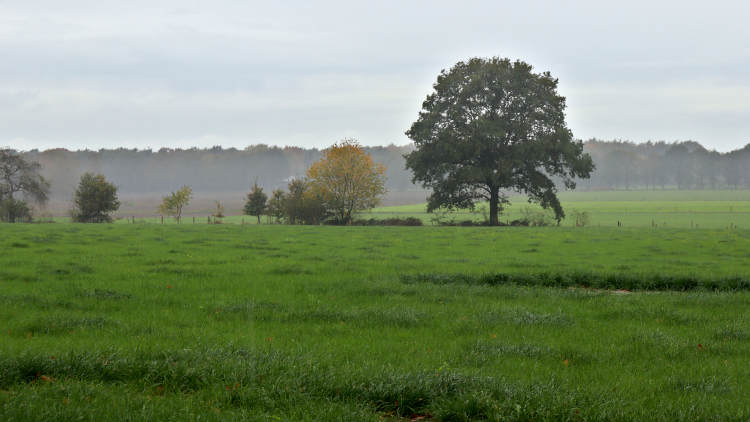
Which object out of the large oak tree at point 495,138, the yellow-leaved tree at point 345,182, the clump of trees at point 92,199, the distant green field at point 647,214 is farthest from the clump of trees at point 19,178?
the large oak tree at point 495,138

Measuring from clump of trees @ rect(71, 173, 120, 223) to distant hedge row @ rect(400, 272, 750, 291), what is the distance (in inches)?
2117

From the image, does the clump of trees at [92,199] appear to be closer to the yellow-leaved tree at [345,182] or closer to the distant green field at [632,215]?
the distant green field at [632,215]

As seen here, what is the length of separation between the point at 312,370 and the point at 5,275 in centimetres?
1233

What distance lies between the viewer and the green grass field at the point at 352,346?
6.25 meters

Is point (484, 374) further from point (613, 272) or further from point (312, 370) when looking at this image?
point (613, 272)

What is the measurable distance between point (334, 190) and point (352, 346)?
5260 centimetres

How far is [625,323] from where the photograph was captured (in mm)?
10984

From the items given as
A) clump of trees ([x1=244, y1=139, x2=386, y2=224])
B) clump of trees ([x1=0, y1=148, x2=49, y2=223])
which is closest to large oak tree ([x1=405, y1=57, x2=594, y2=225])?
clump of trees ([x1=244, y1=139, x2=386, y2=224])

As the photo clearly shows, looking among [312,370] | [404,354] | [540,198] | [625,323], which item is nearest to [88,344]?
[312,370]

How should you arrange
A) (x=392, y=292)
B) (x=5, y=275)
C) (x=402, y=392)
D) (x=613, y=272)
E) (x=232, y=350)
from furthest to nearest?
(x=613, y=272)
(x=5, y=275)
(x=392, y=292)
(x=232, y=350)
(x=402, y=392)

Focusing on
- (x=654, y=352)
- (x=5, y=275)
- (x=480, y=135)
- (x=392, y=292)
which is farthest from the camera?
(x=480, y=135)

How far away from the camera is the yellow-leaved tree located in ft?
197

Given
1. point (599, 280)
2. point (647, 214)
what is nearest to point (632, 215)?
point (647, 214)

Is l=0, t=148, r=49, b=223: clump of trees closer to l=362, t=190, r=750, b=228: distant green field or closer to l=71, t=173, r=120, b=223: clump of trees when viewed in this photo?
l=71, t=173, r=120, b=223: clump of trees
